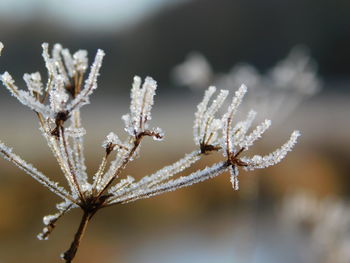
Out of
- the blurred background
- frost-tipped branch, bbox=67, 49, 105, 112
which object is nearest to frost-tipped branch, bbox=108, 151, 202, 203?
frost-tipped branch, bbox=67, 49, 105, 112

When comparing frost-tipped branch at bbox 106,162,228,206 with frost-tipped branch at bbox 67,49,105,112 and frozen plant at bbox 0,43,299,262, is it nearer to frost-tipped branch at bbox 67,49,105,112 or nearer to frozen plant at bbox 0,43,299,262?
frozen plant at bbox 0,43,299,262

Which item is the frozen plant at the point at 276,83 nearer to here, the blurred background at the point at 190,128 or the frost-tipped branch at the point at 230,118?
the blurred background at the point at 190,128

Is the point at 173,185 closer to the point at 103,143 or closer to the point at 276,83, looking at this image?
the point at 103,143

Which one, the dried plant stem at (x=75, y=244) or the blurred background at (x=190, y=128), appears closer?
the dried plant stem at (x=75, y=244)

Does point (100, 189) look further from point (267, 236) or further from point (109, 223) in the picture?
point (109, 223)

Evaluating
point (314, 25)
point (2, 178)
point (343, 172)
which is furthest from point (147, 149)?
point (314, 25)

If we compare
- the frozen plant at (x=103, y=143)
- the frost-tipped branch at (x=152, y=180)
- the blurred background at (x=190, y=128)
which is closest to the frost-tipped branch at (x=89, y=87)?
the frozen plant at (x=103, y=143)
